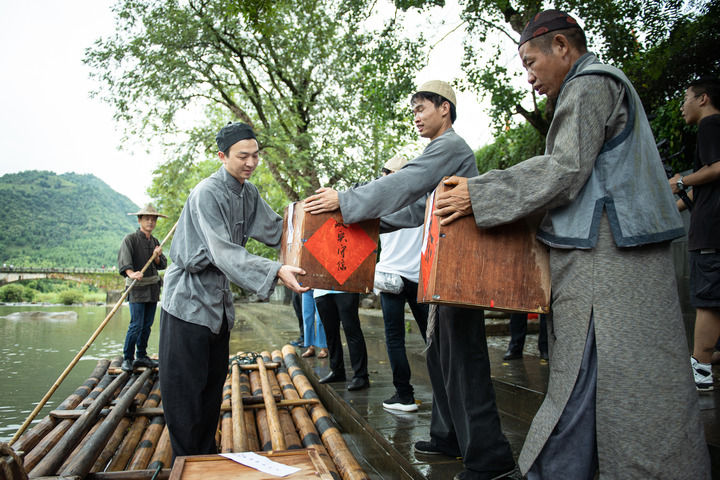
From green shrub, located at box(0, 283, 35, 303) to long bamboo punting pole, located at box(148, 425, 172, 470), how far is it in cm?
5439

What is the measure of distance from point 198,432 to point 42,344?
1041cm

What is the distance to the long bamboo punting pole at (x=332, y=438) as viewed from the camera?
112 inches

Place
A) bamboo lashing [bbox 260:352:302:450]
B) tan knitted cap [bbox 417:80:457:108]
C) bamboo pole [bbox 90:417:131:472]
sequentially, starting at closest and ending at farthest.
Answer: tan knitted cap [bbox 417:80:457:108], bamboo pole [bbox 90:417:131:472], bamboo lashing [bbox 260:352:302:450]

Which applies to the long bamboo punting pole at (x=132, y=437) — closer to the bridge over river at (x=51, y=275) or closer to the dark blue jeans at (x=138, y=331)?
the dark blue jeans at (x=138, y=331)

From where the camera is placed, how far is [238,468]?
1827 mm

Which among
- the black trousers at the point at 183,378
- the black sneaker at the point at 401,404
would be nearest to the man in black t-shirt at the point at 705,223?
the black sneaker at the point at 401,404

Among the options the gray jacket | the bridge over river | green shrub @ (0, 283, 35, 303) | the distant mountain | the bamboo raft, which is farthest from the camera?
the distant mountain

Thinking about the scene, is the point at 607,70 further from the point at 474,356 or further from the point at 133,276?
the point at 133,276

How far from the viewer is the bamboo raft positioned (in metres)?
1.95

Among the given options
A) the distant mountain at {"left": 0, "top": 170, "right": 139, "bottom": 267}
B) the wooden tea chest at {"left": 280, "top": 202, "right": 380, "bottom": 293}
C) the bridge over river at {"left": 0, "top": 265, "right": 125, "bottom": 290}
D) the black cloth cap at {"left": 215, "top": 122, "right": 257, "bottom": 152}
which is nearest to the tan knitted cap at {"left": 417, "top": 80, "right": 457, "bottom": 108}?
the wooden tea chest at {"left": 280, "top": 202, "right": 380, "bottom": 293}

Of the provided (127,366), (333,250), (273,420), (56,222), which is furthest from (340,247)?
(56,222)

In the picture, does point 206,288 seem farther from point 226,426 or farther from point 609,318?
point 609,318

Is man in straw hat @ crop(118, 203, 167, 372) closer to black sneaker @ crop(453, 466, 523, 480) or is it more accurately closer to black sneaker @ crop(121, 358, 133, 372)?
black sneaker @ crop(121, 358, 133, 372)

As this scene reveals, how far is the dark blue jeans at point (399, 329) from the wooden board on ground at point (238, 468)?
6.35ft
